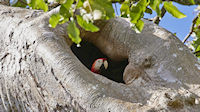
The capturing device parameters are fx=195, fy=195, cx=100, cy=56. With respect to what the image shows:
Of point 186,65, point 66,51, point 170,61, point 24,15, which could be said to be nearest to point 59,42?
point 66,51

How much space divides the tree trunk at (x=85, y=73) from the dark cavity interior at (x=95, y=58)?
0.36 m

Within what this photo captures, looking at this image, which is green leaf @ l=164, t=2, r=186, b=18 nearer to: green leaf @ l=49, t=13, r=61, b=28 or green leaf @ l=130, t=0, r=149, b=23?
green leaf @ l=130, t=0, r=149, b=23

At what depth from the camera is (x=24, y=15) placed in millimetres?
1658

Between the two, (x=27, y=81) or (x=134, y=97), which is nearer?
(x=134, y=97)

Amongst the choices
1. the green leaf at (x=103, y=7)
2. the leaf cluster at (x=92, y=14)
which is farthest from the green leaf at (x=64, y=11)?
the green leaf at (x=103, y=7)

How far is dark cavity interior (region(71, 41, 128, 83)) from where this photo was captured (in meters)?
1.99

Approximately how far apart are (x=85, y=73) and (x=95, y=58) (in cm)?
102

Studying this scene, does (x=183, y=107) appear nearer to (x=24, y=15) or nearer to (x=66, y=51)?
(x=66, y=51)

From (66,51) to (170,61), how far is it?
2.35 ft

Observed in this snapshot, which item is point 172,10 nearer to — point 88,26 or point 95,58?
point 88,26

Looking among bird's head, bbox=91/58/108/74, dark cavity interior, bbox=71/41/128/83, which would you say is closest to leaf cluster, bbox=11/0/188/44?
dark cavity interior, bbox=71/41/128/83

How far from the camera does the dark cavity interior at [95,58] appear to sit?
1.99 meters

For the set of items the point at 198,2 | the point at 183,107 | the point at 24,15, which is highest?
the point at 198,2

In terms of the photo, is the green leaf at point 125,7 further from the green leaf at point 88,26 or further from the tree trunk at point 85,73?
the tree trunk at point 85,73
